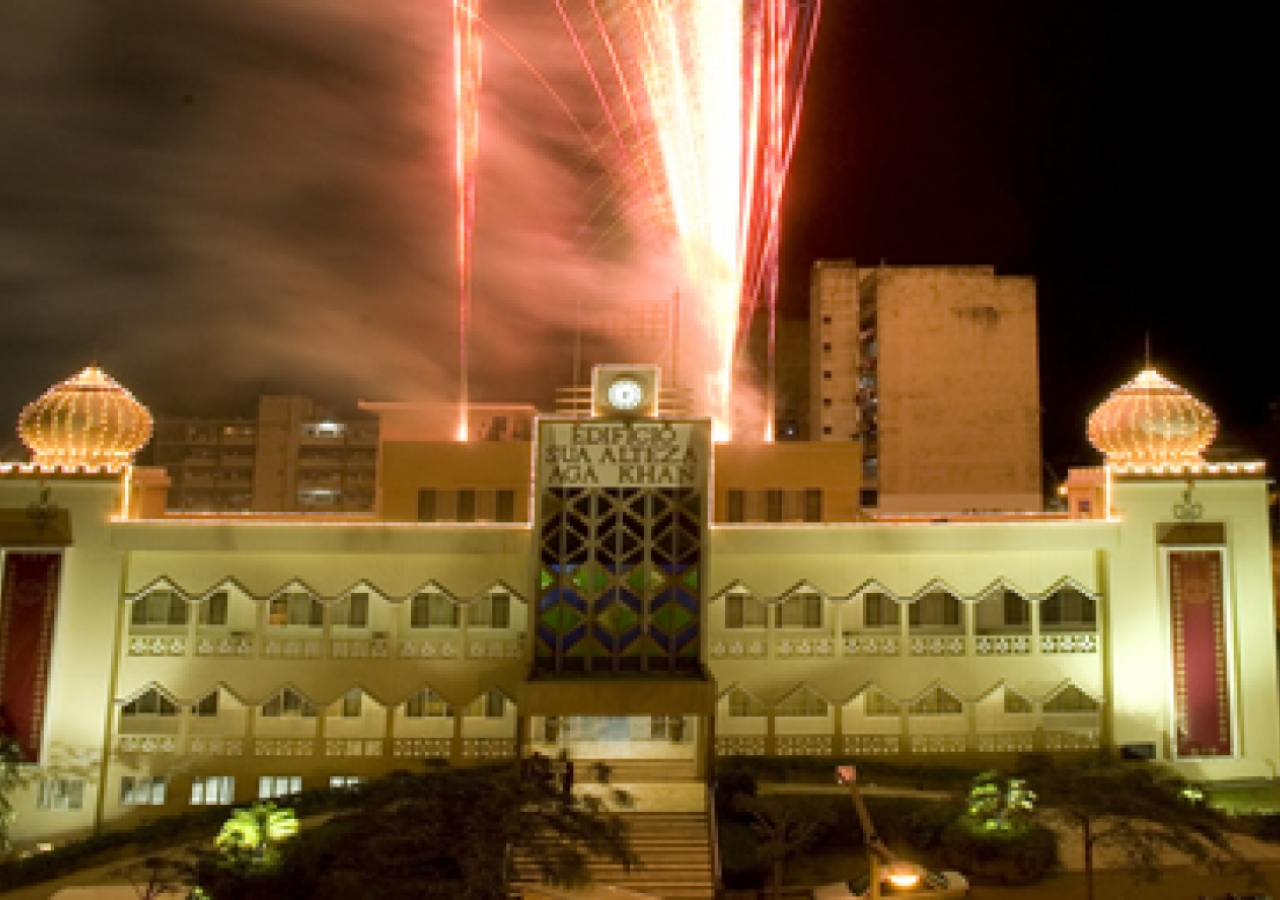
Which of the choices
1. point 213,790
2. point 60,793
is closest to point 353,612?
point 213,790

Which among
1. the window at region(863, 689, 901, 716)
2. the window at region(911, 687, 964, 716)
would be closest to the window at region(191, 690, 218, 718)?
the window at region(863, 689, 901, 716)

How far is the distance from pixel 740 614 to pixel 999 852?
6811mm

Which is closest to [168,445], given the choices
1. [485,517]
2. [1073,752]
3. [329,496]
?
[329,496]

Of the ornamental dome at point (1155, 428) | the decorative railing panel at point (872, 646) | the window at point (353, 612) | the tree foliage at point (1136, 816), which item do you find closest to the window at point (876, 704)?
the decorative railing panel at point (872, 646)

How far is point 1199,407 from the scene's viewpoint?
20.3 m

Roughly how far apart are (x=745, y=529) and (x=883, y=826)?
5839 millimetres

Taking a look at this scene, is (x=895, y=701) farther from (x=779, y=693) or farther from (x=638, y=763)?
(x=638, y=763)

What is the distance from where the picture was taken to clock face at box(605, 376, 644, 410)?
763 inches

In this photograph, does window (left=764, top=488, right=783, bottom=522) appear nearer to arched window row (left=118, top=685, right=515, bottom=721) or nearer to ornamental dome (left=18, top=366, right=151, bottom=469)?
arched window row (left=118, top=685, right=515, bottom=721)

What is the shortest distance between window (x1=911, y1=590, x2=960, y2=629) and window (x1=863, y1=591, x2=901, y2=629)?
1.38 feet

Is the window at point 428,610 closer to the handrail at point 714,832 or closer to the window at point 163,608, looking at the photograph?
the window at point 163,608

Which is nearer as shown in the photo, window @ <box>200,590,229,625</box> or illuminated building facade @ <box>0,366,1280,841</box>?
illuminated building facade @ <box>0,366,1280,841</box>

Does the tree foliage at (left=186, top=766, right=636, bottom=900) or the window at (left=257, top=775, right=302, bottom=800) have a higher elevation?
the tree foliage at (left=186, top=766, right=636, bottom=900)

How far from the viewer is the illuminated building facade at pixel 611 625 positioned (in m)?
18.9
